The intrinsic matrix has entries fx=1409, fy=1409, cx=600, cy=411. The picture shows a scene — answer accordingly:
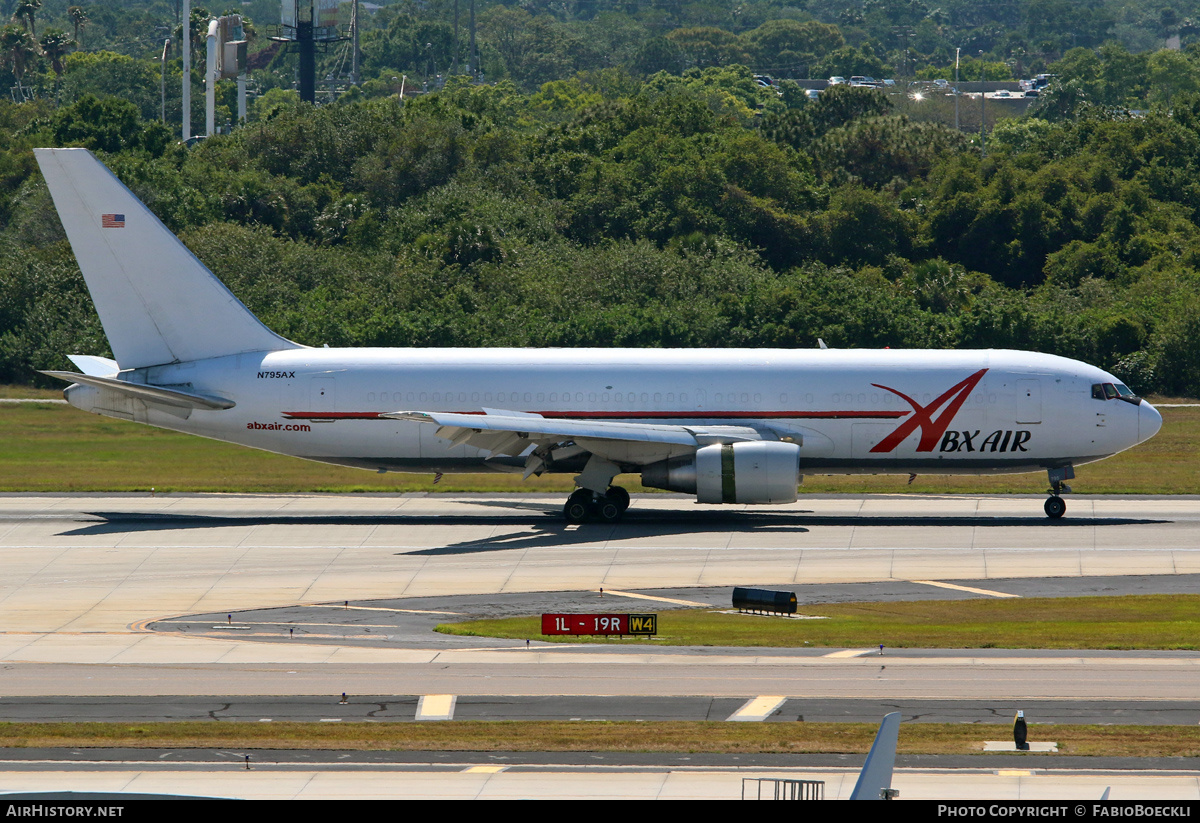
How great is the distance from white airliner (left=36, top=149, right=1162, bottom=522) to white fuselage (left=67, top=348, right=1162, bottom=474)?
5 centimetres

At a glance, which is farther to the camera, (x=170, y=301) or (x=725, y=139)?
(x=725, y=139)

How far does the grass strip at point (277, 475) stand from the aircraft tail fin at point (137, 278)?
765 cm

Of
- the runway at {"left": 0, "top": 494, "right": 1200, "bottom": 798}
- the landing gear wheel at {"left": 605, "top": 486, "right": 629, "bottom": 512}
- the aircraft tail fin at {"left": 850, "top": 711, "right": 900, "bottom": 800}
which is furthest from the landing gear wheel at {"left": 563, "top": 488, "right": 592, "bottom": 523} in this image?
the aircraft tail fin at {"left": 850, "top": 711, "right": 900, "bottom": 800}

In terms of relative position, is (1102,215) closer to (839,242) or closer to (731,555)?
(839,242)

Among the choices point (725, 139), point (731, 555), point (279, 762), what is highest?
point (725, 139)

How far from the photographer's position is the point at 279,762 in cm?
1967

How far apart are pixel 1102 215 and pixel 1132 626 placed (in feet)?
228

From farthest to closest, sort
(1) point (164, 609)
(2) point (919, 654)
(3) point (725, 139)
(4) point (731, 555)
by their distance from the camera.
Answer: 1. (3) point (725, 139)
2. (4) point (731, 555)
3. (1) point (164, 609)
4. (2) point (919, 654)

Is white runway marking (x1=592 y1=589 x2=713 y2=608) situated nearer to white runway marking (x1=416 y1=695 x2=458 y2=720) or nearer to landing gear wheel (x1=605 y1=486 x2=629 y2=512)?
landing gear wheel (x1=605 y1=486 x2=629 y2=512)

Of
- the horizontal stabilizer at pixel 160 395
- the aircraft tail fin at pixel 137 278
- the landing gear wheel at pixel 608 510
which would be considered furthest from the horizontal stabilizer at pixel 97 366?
the landing gear wheel at pixel 608 510

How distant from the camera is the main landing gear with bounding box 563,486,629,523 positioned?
4300 centimetres

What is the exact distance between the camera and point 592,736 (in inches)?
826

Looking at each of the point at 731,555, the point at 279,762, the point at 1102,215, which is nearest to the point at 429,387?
the point at 731,555

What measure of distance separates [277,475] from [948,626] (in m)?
30.9
